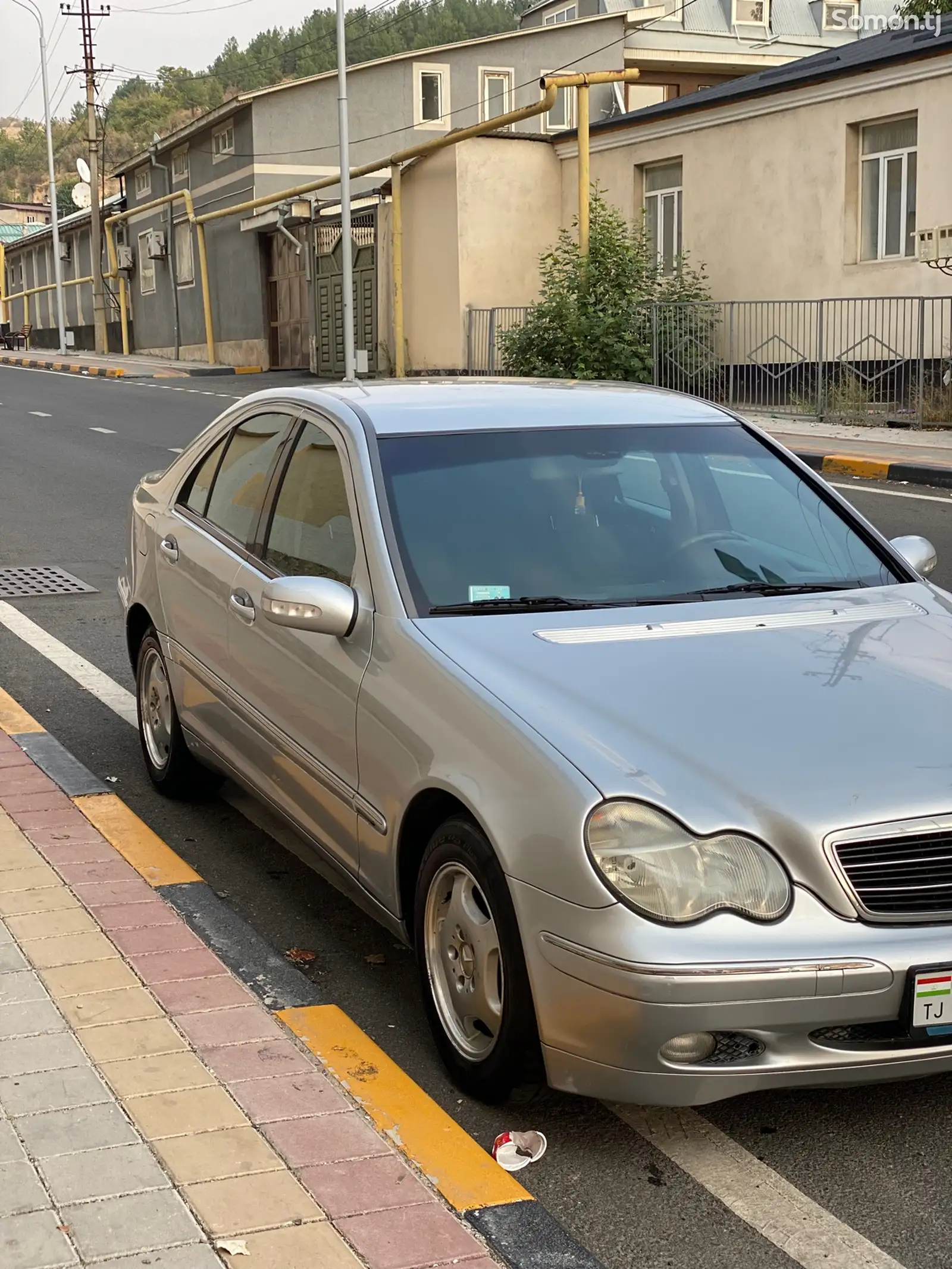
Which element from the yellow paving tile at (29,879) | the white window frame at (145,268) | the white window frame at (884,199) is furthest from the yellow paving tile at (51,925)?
the white window frame at (145,268)

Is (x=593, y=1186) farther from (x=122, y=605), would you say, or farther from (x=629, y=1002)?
(x=122, y=605)

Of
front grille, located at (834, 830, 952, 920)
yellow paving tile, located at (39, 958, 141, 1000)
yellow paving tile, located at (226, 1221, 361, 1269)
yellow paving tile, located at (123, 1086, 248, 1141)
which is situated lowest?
yellow paving tile, located at (226, 1221, 361, 1269)

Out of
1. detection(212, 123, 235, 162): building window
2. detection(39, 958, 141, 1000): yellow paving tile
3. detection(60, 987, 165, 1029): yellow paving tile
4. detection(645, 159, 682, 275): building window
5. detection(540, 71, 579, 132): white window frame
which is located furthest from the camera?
detection(540, 71, 579, 132): white window frame

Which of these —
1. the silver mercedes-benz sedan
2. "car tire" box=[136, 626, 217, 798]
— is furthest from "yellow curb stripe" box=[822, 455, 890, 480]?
the silver mercedes-benz sedan

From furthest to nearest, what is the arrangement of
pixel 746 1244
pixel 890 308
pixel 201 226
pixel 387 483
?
pixel 201 226, pixel 890 308, pixel 387 483, pixel 746 1244

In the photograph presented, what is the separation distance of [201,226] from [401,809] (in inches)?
1614

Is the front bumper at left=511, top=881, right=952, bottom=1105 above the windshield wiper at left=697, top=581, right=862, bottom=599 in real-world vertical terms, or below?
below

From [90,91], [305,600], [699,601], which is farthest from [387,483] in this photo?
[90,91]

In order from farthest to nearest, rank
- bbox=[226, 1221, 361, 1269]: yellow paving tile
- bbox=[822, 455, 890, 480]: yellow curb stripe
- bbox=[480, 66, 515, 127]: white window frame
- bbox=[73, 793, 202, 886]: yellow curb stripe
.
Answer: bbox=[480, 66, 515, 127]: white window frame < bbox=[822, 455, 890, 480]: yellow curb stripe < bbox=[73, 793, 202, 886]: yellow curb stripe < bbox=[226, 1221, 361, 1269]: yellow paving tile

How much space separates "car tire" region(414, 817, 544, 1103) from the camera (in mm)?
3238

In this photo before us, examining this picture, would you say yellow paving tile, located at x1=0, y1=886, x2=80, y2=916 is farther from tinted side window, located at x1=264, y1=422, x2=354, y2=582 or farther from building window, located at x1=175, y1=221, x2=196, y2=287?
building window, located at x1=175, y1=221, x2=196, y2=287

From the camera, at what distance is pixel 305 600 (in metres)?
4.02

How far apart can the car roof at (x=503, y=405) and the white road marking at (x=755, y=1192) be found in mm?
2011

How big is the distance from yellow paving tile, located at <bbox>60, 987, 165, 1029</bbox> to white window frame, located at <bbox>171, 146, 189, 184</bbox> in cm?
4335
